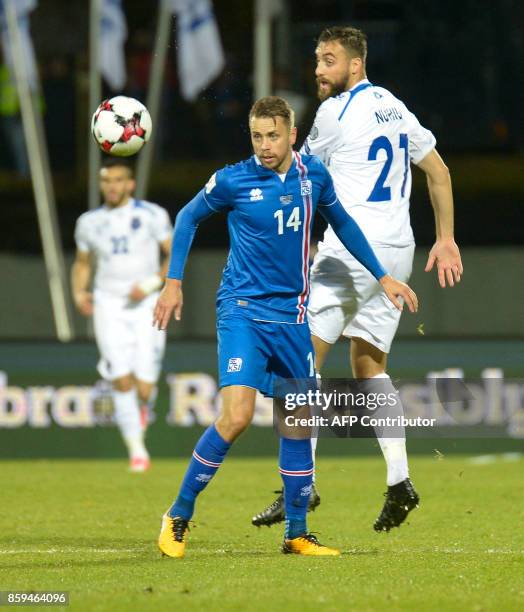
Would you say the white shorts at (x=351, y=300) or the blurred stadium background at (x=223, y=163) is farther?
the blurred stadium background at (x=223, y=163)

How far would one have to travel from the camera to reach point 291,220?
6.51m

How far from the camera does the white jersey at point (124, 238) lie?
1159 cm

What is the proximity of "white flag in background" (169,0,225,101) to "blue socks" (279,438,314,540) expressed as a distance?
770cm

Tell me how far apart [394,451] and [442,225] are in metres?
1.16

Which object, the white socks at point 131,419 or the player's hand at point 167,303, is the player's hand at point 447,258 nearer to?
the player's hand at point 167,303

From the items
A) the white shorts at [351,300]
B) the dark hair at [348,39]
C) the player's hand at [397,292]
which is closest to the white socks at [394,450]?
the white shorts at [351,300]

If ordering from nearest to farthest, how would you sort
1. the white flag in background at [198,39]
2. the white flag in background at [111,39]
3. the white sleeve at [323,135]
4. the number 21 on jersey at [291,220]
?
the number 21 on jersey at [291,220] < the white sleeve at [323,135] < the white flag in background at [198,39] < the white flag in background at [111,39]

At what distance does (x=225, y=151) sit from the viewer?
14664 mm

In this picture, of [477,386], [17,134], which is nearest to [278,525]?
[477,386]

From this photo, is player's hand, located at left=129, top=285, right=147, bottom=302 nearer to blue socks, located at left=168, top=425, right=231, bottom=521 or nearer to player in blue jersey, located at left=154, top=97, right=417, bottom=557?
player in blue jersey, located at left=154, top=97, right=417, bottom=557

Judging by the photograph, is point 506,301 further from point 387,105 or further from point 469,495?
point 387,105

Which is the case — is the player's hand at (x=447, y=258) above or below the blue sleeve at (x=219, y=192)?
below

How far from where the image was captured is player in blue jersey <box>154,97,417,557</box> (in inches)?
253

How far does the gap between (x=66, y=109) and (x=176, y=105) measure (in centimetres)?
155
